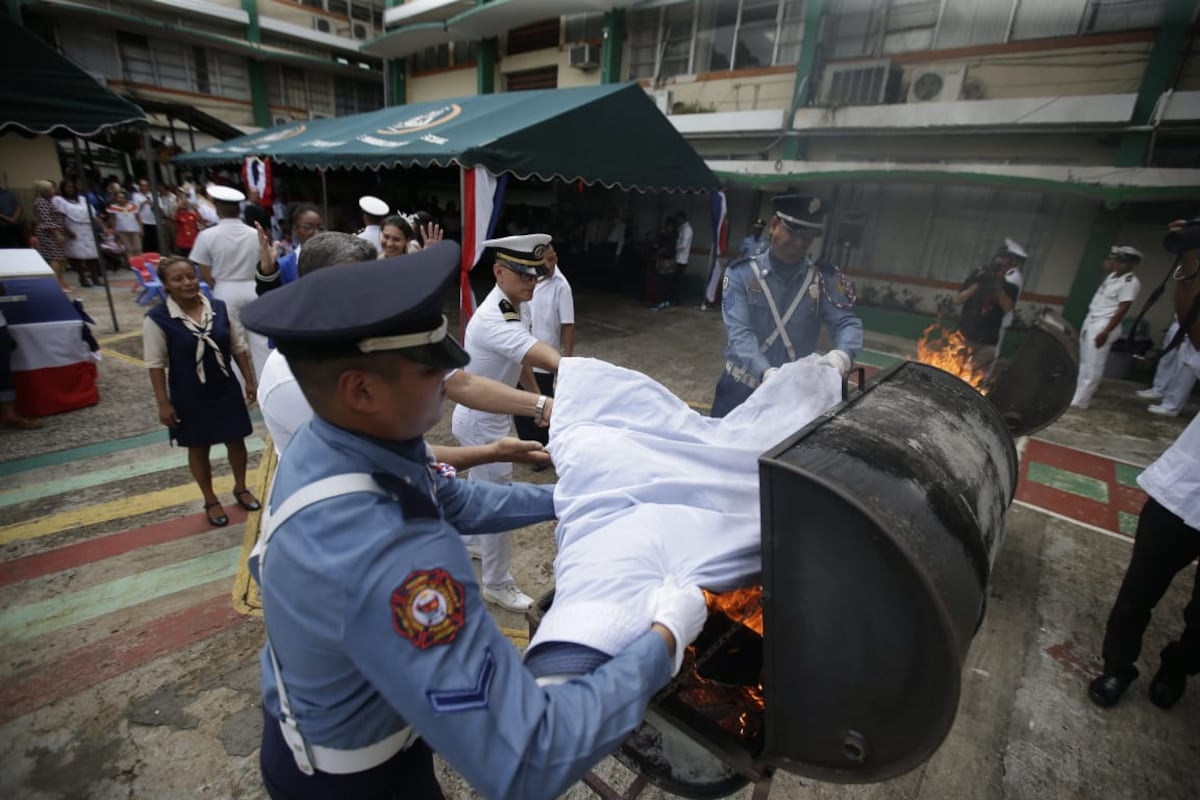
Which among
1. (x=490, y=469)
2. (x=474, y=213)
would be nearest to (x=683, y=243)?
(x=474, y=213)

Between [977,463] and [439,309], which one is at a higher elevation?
[439,309]

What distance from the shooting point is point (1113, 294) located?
21.7 feet

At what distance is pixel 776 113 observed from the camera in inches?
445

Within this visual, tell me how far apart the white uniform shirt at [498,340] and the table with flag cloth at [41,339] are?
453 cm

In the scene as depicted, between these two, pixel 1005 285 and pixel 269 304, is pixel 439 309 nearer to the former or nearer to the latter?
pixel 269 304

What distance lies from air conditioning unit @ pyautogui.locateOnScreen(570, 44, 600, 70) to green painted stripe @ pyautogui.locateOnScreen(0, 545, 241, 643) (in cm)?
1524

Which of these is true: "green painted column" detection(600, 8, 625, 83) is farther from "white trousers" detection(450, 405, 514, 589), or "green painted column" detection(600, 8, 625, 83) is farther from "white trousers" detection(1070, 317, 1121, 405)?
"white trousers" detection(450, 405, 514, 589)

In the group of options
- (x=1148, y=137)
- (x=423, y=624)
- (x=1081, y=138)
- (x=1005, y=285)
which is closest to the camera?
(x=423, y=624)

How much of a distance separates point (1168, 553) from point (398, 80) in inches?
989

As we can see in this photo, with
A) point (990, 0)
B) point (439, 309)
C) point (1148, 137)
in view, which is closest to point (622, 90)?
point (990, 0)

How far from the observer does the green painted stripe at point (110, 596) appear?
2.84 meters

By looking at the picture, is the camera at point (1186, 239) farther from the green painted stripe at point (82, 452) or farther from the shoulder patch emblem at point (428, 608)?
the green painted stripe at point (82, 452)

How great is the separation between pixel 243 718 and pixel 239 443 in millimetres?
2006

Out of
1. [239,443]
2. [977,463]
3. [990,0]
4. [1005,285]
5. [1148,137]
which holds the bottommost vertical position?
[239,443]
